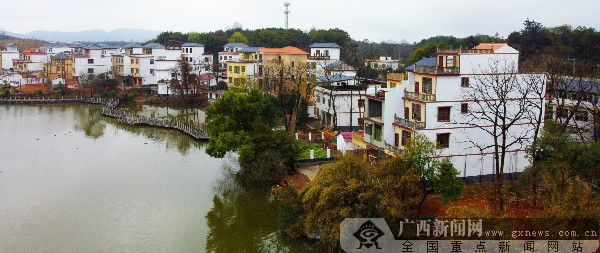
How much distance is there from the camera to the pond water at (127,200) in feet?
46.5

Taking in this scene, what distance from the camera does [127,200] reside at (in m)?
17.4

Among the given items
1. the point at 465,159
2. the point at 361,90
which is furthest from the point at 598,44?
the point at 465,159

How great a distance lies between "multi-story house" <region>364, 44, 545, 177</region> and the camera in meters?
17.4

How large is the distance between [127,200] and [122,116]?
18.3 m

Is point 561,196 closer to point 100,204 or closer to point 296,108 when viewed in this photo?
point 100,204

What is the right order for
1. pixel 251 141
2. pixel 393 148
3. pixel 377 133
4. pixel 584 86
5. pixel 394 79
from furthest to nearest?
pixel 394 79 → pixel 584 86 → pixel 251 141 → pixel 377 133 → pixel 393 148

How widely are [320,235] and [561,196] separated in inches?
217

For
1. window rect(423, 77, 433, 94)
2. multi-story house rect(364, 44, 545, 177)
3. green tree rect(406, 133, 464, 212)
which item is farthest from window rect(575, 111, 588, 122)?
green tree rect(406, 133, 464, 212)

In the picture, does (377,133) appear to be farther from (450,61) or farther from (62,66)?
(62,66)

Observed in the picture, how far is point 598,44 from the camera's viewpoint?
3581cm

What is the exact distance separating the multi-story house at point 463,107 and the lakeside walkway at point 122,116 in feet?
42.1

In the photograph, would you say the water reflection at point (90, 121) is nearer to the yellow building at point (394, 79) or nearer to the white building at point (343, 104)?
the white building at point (343, 104)

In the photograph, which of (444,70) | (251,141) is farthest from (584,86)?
(251,141)

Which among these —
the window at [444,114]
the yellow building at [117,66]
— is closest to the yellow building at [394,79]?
the window at [444,114]
